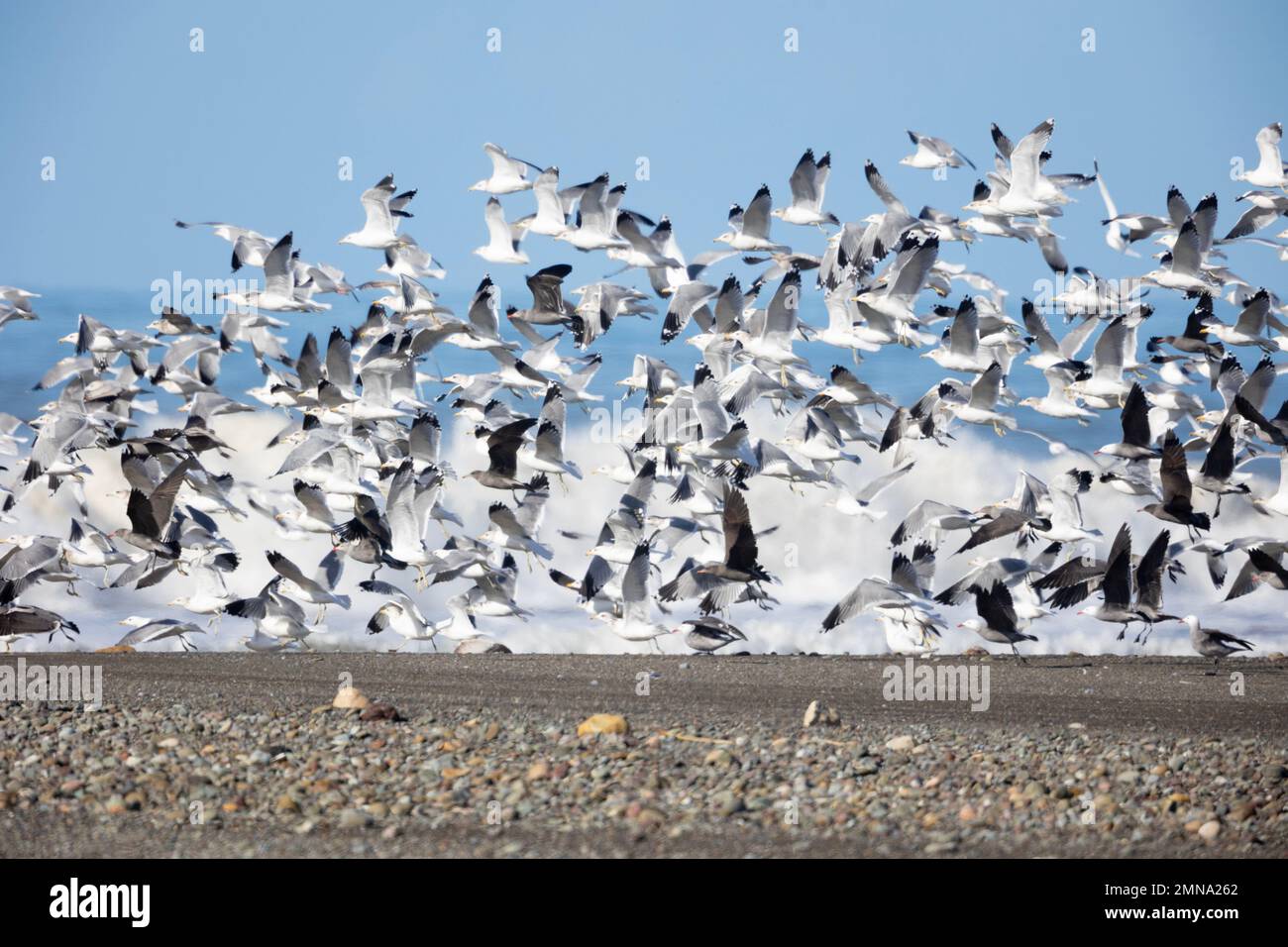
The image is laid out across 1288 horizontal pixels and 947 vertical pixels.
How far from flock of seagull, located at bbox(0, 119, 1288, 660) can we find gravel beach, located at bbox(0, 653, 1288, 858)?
201 cm

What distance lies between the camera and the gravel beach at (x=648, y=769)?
973cm

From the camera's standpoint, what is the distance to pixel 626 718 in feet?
42.9

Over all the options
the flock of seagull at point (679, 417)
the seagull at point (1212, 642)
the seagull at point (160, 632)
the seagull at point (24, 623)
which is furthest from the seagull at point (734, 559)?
the seagull at point (24, 623)

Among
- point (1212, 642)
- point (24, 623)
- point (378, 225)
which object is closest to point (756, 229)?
point (378, 225)

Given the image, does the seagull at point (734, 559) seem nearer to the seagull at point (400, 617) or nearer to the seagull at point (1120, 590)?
the seagull at point (1120, 590)

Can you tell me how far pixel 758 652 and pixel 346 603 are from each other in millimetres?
4677

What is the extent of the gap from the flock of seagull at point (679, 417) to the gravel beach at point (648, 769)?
2013 millimetres

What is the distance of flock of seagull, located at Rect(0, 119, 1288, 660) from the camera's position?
56.5 ft

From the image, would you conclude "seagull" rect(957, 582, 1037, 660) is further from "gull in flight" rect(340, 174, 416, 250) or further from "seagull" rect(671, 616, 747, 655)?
"gull in flight" rect(340, 174, 416, 250)

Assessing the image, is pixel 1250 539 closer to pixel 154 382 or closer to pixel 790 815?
pixel 790 815

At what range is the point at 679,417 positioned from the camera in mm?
18891

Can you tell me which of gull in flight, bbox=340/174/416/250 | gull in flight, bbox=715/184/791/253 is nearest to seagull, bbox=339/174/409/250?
gull in flight, bbox=340/174/416/250

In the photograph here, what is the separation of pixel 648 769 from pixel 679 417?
8228 mm

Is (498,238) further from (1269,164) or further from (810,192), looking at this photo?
(1269,164)
